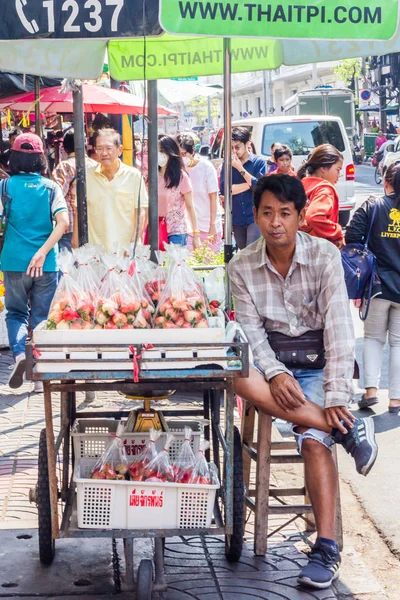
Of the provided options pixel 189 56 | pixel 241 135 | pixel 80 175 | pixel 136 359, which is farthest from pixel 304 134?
pixel 136 359

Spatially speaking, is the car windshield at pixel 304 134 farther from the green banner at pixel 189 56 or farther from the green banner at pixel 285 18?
the green banner at pixel 285 18

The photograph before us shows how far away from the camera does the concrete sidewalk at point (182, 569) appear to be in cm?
400

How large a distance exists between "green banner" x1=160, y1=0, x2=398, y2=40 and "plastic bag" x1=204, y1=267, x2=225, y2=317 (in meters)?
1.16

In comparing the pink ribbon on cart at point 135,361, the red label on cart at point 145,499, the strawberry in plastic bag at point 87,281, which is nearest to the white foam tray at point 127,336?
the pink ribbon on cart at point 135,361

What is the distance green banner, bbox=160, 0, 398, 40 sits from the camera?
3.80m

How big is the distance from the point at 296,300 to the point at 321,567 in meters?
1.21

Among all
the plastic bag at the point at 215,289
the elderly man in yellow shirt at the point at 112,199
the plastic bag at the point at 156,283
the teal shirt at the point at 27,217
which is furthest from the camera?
the teal shirt at the point at 27,217

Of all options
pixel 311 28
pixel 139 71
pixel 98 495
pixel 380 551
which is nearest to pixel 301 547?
pixel 380 551

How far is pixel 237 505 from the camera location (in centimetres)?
413

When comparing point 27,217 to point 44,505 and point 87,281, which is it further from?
point 44,505

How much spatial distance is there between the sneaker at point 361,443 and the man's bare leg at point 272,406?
86 millimetres

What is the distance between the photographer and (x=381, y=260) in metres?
6.96

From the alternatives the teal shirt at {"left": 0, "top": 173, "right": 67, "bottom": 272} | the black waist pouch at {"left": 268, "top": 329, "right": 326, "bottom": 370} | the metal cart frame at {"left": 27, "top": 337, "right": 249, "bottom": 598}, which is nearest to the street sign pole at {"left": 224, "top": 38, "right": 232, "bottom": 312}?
the black waist pouch at {"left": 268, "top": 329, "right": 326, "bottom": 370}

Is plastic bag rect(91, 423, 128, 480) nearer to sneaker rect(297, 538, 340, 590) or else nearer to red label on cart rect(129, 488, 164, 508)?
red label on cart rect(129, 488, 164, 508)
